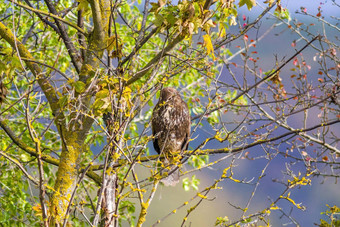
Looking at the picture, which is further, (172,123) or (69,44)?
(172,123)

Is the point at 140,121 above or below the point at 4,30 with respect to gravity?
above

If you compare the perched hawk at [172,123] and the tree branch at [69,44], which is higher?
the tree branch at [69,44]

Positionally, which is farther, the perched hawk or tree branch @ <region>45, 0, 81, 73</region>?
the perched hawk

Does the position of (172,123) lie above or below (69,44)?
below

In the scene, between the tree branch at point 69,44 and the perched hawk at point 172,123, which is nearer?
the tree branch at point 69,44

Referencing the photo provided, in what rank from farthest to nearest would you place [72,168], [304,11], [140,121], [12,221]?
[140,121]
[304,11]
[12,221]
[72,168]

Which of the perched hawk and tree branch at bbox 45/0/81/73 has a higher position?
tree branch at bbox 45/0/81/73

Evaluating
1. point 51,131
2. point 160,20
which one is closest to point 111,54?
point 160,20

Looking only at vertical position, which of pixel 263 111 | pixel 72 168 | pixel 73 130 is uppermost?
pixel 263 111

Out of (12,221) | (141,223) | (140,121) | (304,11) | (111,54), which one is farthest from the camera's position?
(140,121)

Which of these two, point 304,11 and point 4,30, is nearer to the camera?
point 4,30

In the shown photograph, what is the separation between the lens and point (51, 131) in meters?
8.07

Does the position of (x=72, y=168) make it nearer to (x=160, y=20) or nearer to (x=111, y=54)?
(x=111, y=54)

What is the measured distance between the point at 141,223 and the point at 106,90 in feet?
3.40
